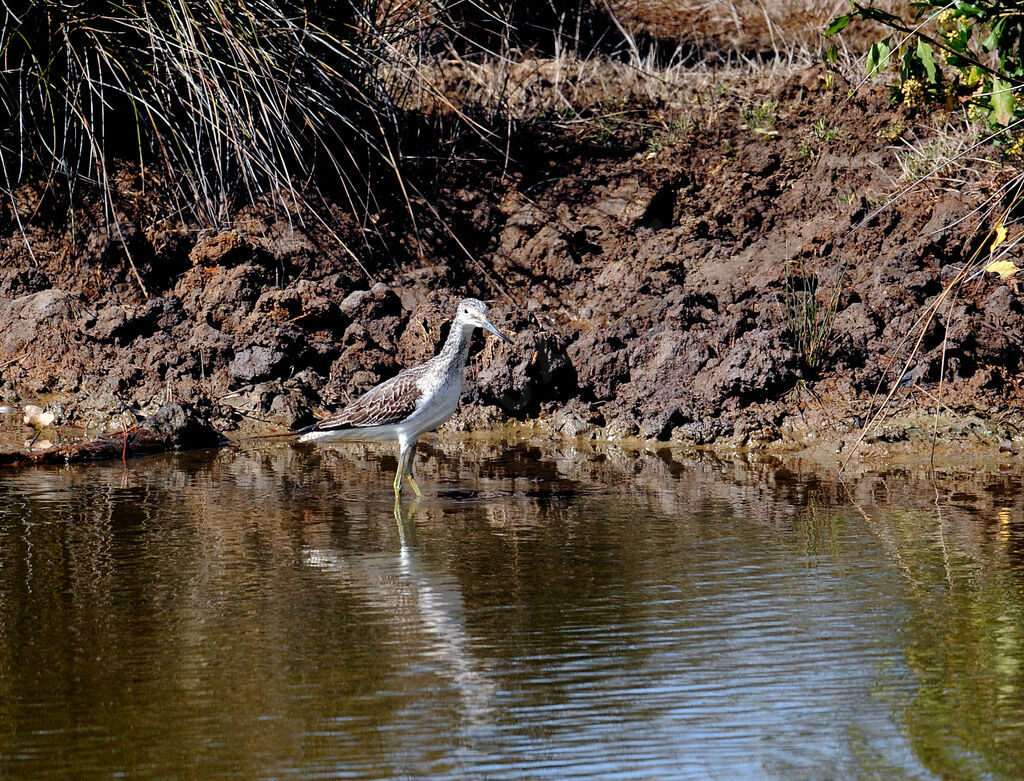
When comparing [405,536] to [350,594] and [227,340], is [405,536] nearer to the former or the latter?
[350,594]

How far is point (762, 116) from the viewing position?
11.7 metres

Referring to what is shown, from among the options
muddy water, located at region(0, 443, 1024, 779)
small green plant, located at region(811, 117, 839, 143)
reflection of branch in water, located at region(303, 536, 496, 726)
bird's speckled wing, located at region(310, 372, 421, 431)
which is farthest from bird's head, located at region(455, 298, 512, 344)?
small green plant, located at region(811, 117, 839, 143)

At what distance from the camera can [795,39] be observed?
43.6 ft

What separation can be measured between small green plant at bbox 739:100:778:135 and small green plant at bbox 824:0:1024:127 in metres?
2.50

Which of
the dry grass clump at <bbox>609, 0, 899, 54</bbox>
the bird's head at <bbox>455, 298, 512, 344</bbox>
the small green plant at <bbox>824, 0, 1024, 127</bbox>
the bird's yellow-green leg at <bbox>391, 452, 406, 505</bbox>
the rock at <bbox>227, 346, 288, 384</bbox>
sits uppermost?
the dry grass clump at <bbox>609, 0, 899, 54</bbox>

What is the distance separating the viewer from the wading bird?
26.9 ft

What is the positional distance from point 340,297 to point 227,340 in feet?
3.03

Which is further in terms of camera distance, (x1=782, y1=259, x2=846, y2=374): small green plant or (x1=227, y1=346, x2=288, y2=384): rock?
(x1=227, y1=346, x2=288, y2=384): rock

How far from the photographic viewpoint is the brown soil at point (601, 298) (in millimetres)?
9188

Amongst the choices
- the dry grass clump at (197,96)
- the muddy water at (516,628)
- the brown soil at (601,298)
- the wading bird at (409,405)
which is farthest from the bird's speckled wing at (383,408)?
the dry grass clump at (197,96)

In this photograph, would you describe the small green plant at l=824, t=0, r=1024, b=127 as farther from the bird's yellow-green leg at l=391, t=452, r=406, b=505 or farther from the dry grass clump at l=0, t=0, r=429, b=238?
the dry grass clump at l=0, t=0, r=429, b=238

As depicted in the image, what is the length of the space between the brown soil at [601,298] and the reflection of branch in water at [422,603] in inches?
123

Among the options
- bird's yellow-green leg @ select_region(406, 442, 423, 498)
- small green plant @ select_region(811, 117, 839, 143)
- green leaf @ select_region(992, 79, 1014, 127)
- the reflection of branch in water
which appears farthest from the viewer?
small green plant @ select_region(811, 117, 839, 143)

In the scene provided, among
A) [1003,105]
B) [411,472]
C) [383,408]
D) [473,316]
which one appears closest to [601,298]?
[473,316]
